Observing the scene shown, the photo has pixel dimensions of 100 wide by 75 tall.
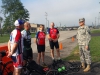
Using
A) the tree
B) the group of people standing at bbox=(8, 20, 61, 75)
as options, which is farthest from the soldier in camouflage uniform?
the tree

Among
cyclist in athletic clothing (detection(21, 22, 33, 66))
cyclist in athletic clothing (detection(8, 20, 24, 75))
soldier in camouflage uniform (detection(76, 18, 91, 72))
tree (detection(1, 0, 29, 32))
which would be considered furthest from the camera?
tree (detection(1, 0, 29, 32))

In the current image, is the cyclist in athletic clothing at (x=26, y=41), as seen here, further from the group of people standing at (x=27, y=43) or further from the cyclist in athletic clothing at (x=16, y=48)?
the cyclist in athletic clothing at (x=16, y=48)

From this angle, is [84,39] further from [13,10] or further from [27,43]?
[13,10]

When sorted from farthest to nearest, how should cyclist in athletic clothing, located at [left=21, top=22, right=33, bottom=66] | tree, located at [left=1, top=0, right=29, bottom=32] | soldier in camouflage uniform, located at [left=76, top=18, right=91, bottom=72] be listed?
1. tree, located at [left=1, top=0, right=29, bottom=32]
2. soldier in camouflage uniform, located at [left=76, top=18, right=91, bottom=72]
3. cyclist in athletic clothing, located at [left=21, top=22, right=33, bottom=66]

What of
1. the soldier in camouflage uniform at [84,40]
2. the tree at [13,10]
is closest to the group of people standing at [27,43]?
the soldier in camouflage uniform at [84,40]

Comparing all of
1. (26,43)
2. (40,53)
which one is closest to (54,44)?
(40,53)

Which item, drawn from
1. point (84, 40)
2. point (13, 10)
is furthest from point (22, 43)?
point (13, 10)

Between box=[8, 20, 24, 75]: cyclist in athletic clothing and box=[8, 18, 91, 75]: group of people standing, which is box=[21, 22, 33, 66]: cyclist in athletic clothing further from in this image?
box=[8, 20, 24, 75]: cyclist in athletic clothing

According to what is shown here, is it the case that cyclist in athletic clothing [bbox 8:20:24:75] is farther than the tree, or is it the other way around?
the tree

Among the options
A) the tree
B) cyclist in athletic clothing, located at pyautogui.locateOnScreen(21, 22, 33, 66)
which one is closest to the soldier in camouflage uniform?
cyclist in athletic clothing, located at pyautogui.locateOnScreen(21, 22, 33, 66)

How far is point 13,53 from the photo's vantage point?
5188 mm

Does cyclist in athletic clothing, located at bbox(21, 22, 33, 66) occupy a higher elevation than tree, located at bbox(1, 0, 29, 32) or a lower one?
lower

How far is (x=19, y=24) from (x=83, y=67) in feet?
12.8

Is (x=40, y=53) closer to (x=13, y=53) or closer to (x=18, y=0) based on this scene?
(x=13, y=53)
